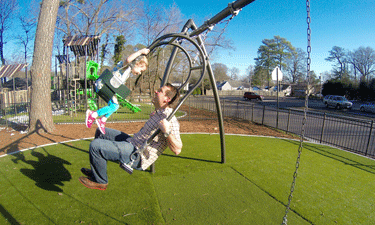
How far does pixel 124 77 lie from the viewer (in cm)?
265

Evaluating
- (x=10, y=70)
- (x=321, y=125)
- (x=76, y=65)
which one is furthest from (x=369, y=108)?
(x=10, y=70)

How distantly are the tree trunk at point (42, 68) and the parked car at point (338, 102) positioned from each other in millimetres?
25788

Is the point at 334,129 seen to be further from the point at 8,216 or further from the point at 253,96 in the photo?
the point at 253,96

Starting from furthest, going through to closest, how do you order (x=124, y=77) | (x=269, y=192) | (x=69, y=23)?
(x=69, y=23)
(x=269, y=192)
(x=124, y=77)

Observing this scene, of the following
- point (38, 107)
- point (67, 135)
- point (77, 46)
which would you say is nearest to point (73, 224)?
point (67, 135)

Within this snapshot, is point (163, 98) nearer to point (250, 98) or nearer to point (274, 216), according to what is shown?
point (274, 216)

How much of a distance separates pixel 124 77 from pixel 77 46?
11034 mm

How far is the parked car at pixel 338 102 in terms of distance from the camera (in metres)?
22.8

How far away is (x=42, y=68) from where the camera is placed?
7773mm

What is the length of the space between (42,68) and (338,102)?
2602 cm

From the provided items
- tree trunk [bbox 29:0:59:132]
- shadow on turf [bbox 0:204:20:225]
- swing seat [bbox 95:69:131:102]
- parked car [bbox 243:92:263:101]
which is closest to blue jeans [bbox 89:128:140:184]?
swing seat [bbox 95:69:131:102]

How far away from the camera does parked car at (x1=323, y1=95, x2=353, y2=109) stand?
22.8 meters

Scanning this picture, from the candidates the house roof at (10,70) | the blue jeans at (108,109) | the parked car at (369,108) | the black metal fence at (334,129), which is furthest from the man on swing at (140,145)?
the parked car at (369,108)

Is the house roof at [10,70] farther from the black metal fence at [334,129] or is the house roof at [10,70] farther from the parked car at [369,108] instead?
the parked car at [369,108]
